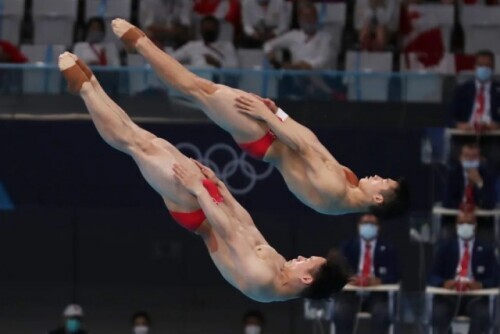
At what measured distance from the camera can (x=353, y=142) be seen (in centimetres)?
2064

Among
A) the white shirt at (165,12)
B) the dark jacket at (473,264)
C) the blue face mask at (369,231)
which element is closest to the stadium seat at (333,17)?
the white shirt at (165,12)

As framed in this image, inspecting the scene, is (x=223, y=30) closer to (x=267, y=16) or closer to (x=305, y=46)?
(x=267, y=16)

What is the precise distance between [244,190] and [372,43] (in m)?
2.56

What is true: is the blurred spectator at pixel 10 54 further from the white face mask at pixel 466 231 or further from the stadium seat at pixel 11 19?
the white face mask at pixel 466 231

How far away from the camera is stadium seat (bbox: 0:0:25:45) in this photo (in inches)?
885

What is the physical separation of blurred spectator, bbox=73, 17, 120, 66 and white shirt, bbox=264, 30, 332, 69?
1.77m

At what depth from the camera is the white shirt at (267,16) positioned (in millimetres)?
22375

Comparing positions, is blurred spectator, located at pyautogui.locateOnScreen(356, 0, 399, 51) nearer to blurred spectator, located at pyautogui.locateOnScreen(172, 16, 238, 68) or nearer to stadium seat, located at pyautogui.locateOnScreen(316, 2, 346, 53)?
stadium seat, located at pyautogui.locateOnScreen(316, 2, 346, 53)

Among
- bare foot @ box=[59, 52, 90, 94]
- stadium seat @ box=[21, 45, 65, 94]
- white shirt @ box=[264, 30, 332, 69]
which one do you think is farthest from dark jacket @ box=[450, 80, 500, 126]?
bare foot @ box=[59, 52, 90, 94]

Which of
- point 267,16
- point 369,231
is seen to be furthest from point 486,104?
point 267,16

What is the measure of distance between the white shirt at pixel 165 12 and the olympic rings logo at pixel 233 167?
7.33 ft

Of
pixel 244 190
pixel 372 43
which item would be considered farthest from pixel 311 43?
pixel 244 190

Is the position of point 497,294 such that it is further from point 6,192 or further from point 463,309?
point 6,192

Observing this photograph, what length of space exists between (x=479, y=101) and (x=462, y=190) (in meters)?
0.98
